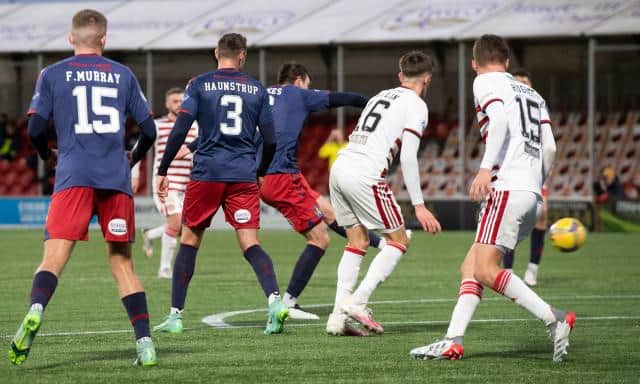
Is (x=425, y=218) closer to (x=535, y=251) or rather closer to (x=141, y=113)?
(x=141, y=113)

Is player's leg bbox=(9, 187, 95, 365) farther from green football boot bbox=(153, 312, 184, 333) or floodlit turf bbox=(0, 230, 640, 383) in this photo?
green football boot bbox=(153, 312, 184, 333)

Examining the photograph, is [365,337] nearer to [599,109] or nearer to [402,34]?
[402,34]

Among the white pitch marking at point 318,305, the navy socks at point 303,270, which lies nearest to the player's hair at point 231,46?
the white pitch marking at point 318,305

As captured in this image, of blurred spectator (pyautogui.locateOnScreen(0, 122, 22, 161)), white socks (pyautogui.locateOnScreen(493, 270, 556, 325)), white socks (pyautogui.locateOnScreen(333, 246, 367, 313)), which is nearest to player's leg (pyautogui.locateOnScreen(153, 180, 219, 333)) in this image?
white socks (pyautogui.locateOnScreen(333, 246, 367, 313))

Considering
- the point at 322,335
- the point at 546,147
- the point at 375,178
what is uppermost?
the point at 546,147

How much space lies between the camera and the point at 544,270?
16.4 meters

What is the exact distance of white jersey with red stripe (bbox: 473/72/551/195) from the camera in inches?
310

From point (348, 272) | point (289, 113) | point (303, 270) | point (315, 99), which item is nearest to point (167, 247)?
point (303, 270)

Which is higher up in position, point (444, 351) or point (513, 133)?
point (513, 133)

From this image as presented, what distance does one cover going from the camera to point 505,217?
788 cm

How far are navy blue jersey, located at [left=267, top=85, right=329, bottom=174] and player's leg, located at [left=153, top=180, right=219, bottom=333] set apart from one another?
1509 mm

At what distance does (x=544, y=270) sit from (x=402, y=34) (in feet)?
36.9

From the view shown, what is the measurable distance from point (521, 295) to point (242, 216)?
8.03ft

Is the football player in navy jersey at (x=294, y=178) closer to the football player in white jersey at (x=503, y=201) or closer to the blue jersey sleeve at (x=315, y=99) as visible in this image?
the blue jersey sleeve at (x=315, y=99)
